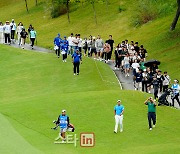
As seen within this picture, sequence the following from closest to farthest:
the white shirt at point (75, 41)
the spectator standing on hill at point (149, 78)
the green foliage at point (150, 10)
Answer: the spectator standing on hill at point (149, 78) → the white shirt at point (75, 41) → the green foliage at point (150, 10)

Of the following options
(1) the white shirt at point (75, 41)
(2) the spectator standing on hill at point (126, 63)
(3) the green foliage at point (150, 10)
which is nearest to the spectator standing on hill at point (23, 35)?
(1) the white shirt at point (75, 41)

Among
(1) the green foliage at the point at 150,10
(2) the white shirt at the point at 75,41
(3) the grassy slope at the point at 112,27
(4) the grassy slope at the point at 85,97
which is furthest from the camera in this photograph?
(1) the green foliage at the point at 150,10

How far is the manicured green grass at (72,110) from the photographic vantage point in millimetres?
30656

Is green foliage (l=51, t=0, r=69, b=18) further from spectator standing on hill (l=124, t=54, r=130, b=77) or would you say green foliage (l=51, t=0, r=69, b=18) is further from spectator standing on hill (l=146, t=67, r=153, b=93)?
spectator standing on hill (l=146, t=67, r=153, b=93)

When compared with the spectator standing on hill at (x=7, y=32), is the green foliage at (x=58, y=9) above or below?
above

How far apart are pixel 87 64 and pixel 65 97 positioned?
37.1 ft

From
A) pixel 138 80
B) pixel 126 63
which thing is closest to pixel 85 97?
pixel 138 80

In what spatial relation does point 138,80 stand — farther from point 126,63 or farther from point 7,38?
point 7,38

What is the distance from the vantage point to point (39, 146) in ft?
98.9

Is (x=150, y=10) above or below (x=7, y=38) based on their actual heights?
above

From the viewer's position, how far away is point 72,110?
121ft

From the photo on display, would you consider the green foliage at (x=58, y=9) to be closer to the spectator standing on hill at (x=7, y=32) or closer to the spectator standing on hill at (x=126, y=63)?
the spectator standing on hill at (x=7, y=32)

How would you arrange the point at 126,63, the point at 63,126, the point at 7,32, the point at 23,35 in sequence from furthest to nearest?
the point at 7,32
the point at 23,35
the point at 126,63
the point at 63,126

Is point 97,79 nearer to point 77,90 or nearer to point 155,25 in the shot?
point 77,90
